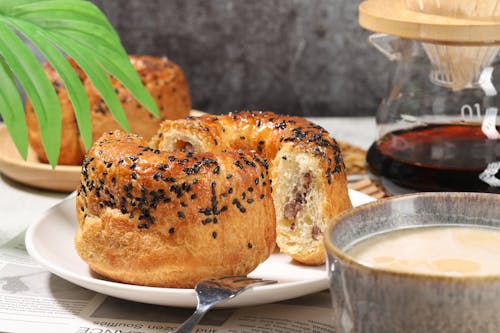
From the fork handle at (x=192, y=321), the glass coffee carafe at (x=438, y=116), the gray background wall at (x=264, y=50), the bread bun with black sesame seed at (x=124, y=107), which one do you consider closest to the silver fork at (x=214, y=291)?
the fork handle at (x=192, y=321)

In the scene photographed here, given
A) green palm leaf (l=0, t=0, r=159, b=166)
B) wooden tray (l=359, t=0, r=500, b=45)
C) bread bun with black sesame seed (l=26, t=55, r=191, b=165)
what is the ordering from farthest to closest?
bread bun with black sesame seed (l=26, t=55, r=191, b=165) < green palm leaf (l=0, t=0, r=159, b=166) < wooden tray (l=359, t=0, r=500, b=45)

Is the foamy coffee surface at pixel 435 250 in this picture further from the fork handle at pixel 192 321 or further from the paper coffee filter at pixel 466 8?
the paper coffee filter at pixel 466 8

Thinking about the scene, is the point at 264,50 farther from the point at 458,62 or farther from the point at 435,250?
the point at 435,250

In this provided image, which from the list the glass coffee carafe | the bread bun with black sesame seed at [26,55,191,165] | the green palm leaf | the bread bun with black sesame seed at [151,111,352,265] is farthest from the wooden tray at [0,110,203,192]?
the glass coffee carafe

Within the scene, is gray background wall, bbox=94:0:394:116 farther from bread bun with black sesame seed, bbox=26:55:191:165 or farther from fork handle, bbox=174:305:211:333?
fork handle, bbox=174:305:211:333

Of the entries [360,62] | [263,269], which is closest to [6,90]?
[263,269]

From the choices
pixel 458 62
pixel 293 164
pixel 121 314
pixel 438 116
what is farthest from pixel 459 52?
pixel 121 314

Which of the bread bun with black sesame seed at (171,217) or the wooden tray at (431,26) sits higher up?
the wooden tray at (431,26)
